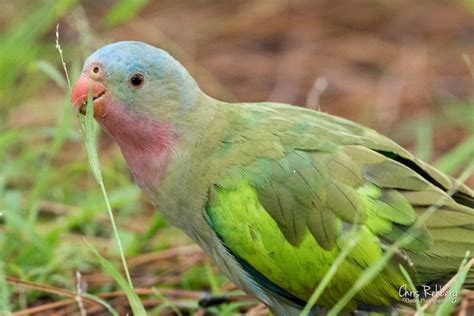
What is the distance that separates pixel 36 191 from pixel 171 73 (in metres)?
1.00

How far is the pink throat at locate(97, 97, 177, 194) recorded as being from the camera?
9.87 ft

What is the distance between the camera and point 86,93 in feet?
9.55

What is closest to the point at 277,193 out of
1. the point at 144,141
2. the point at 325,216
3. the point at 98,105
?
the point at 325,216

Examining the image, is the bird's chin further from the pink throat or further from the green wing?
the green wing

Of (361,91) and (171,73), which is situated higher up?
(171,73)

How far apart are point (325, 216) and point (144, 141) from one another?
581mm

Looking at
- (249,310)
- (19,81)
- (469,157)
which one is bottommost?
(249,310)

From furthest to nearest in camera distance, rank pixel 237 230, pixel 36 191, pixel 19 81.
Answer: pixel 19 81 → pixel 36 191 → pixel 237 230

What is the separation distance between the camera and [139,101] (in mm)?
3002

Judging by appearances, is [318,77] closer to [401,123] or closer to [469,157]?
[401,123]

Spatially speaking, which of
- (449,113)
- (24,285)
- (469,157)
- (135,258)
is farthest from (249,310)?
(449,113)

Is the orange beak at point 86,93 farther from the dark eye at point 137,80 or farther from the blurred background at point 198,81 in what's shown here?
the blurred background at point 198,81

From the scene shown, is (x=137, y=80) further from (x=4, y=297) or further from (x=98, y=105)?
(x=4, y=297)

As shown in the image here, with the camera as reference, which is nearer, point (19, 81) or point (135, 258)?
point (135, 258)
